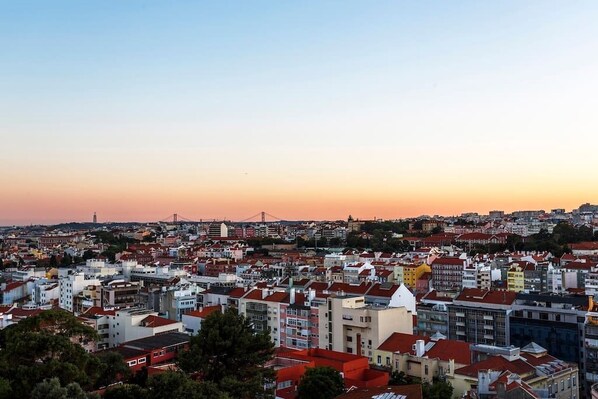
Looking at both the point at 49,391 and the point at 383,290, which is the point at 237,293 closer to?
the point at 383,290

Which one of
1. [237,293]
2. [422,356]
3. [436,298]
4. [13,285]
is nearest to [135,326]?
[237,293]

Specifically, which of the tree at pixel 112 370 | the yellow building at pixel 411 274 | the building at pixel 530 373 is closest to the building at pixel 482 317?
the building at pixel 530 373

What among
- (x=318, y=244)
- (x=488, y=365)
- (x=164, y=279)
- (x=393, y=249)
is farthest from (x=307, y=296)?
(x=318, y=244)

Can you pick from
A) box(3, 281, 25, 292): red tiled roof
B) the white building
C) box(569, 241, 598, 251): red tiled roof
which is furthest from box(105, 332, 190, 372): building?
box(569, 241, 598, 251): red tiled roof

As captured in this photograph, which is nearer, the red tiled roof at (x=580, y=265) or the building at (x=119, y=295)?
the building at (x=119, y=295)

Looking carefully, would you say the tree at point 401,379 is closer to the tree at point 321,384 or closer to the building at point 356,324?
the tree at point 321,384

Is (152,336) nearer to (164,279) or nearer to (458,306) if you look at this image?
(458,306)
